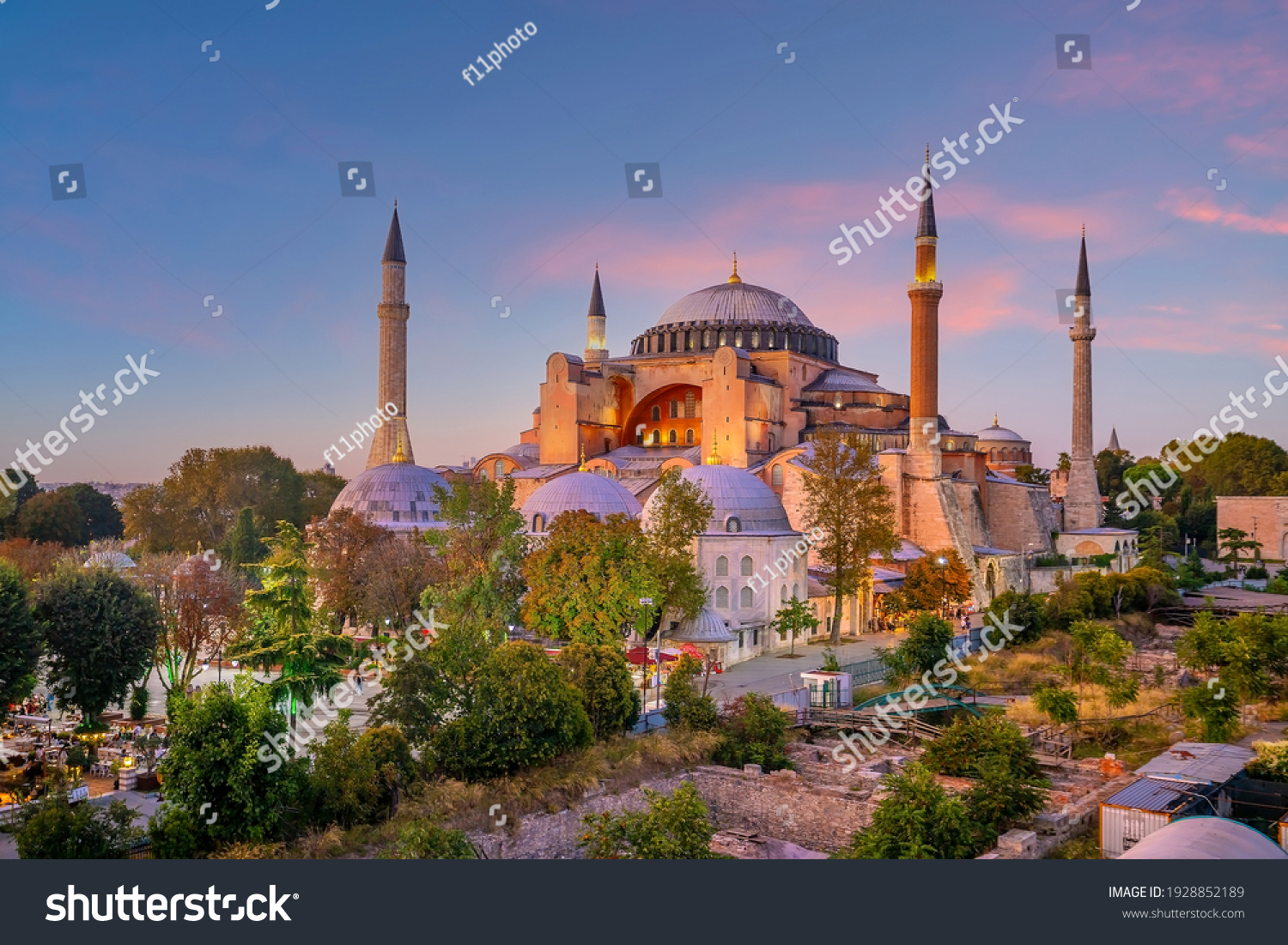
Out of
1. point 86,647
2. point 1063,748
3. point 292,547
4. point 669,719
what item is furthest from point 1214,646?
point 86,647

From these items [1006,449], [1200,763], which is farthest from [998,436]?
[1200,763]

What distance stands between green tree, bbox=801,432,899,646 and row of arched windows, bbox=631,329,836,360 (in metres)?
13.1

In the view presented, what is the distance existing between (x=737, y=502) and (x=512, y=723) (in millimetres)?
12962

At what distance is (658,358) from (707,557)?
17.9 m

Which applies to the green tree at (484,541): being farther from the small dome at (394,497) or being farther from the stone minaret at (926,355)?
the stone minaret at (926,355)

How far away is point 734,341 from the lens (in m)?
41.0

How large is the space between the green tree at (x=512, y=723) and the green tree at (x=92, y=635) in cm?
655

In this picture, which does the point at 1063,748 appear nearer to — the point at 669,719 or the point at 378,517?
the point at 669,719

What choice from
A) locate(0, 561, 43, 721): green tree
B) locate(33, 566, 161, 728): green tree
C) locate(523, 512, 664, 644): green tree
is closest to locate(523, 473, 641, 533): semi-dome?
locate(523, 512, 664, 644): green tree

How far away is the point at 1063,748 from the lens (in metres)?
16.6

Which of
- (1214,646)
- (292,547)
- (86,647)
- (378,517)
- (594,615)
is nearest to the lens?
(292,547)

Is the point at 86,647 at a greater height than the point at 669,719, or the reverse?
the point at 86,647

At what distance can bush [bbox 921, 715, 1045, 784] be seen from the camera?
13.4 metres

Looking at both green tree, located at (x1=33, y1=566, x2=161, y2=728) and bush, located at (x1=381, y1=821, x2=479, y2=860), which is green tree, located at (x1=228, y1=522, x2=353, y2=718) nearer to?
green tree, located at (x1=33, y1=566, x2=161, y2=728)
